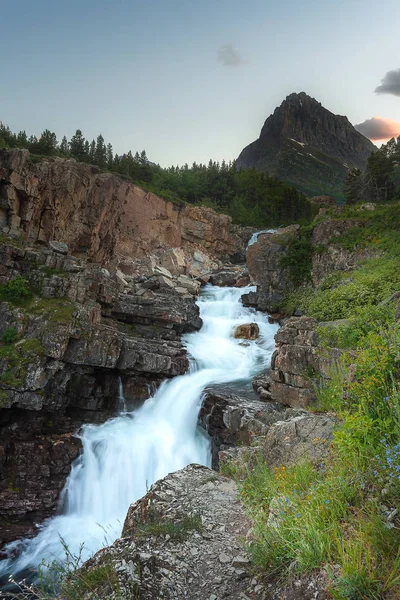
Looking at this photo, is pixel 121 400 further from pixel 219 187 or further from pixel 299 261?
pixel 219 187

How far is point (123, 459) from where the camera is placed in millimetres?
12930

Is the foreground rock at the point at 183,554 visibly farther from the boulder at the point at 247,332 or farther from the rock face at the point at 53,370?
the boulder at the point at 247,332

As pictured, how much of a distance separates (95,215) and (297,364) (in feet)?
Answer: 96.5

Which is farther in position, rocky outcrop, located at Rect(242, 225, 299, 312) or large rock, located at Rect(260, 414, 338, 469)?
rocky outcrop, located at Rect(242, 225, 299, 312)

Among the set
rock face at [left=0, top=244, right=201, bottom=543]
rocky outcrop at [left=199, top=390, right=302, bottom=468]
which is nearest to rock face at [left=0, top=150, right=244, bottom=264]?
rock face at [left=0, top=244, right=201, bottom=543]

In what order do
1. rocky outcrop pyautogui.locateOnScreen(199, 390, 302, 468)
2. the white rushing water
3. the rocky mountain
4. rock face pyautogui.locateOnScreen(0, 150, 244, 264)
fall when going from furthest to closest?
the rocky mountain → rock face pyautogui.locateOnScreen(0, 150, 244, 264) → rocky outcrop pyautogui.locateOnScreen(199, 390, 302, 468) → the white rushing water

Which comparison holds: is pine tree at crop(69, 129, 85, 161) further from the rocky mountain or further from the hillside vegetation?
the rocky mountain

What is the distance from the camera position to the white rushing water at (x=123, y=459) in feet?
32.7

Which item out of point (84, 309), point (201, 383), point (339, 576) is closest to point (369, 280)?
point (201, 383)

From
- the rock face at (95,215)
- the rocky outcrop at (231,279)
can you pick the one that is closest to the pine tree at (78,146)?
the rock face at (95,215)

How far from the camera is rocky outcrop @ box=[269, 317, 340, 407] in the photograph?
11398 mm

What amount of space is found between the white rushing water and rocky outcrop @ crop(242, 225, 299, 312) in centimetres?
980

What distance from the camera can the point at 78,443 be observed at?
13375 millimetres

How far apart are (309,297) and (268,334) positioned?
447 centimetres
